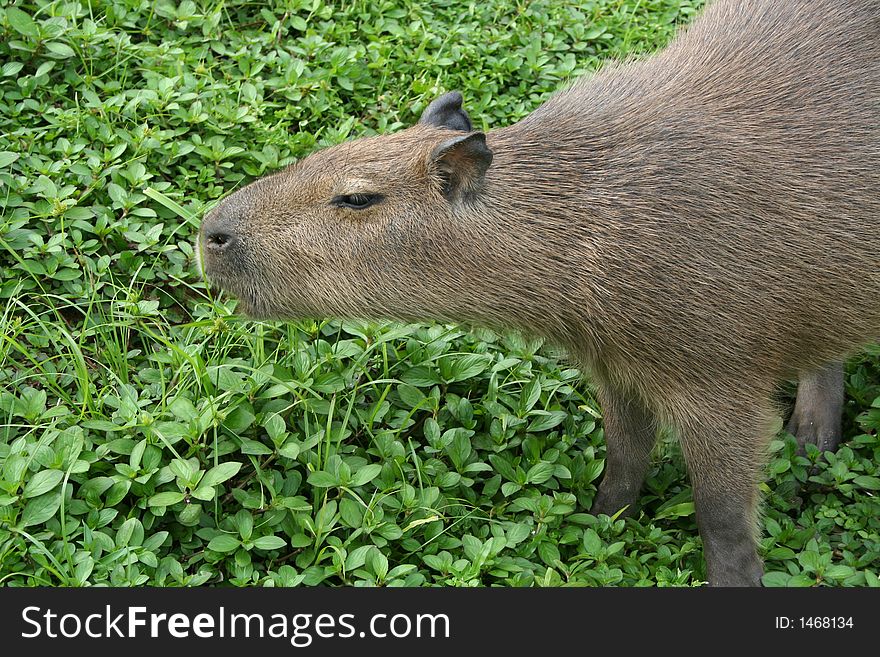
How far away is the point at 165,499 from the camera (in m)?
3.62

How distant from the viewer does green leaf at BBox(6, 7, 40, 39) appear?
17.0 feet

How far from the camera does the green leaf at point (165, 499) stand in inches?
142

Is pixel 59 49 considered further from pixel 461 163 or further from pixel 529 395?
pixel 529 395

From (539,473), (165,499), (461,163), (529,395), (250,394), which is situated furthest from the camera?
(529,395)

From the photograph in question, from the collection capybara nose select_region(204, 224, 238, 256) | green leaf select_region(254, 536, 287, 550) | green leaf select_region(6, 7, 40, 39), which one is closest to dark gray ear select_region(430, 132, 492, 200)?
capybara nose select_region(204, 224, 238, 256)

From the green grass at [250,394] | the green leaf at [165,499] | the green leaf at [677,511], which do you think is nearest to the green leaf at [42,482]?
the green grass at [250,394]

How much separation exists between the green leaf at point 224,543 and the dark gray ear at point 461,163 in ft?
4.40

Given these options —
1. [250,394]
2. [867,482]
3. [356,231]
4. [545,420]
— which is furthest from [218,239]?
[867,482]

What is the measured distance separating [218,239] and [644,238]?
1.41 metres

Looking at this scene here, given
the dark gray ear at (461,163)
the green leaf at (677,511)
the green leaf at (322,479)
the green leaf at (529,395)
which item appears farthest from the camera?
the green leaf at (529,395)

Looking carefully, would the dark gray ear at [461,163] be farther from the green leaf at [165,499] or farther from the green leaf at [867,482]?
the green leaf at [867,482]

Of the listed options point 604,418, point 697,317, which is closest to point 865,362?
point 604,418

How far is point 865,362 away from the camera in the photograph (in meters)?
5.12

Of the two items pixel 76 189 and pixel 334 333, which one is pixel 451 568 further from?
pixel 76 189
